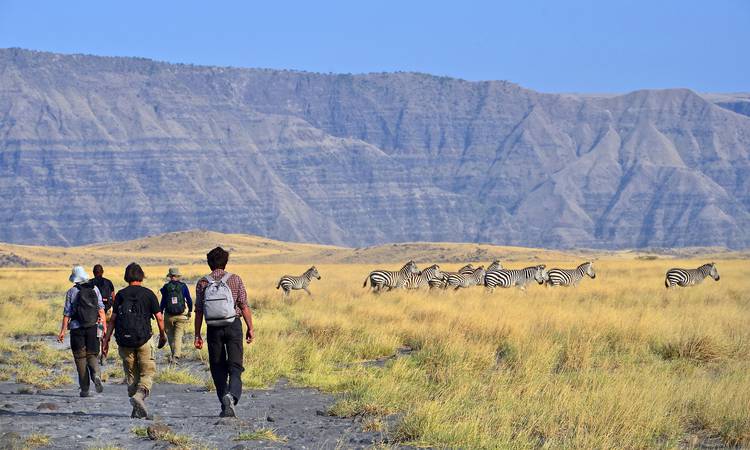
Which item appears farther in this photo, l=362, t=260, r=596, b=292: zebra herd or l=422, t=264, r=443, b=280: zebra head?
l=422, t=264, r=443, b=280: zebra head

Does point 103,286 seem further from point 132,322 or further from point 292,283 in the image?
point 292,283

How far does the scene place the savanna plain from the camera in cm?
1111

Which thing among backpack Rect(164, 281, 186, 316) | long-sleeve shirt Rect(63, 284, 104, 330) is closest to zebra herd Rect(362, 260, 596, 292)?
backpack Rect(164, 281, 186, 316)

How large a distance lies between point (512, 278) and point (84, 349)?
76.3ft

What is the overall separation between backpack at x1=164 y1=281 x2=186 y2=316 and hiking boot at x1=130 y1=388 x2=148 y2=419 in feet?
18.4

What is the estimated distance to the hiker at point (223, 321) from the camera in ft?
38.4

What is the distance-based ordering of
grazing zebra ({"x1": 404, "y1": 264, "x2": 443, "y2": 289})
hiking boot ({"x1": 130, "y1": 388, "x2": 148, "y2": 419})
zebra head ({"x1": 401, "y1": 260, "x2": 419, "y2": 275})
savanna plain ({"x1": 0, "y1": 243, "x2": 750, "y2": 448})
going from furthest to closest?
zebra head ({"x1": 401, "y1": 260, "x2": 419, "y2": 275}), grazing zebra ({"x1": 404, "y1": 264, "x2": 443, "y2": 289}), hiking boot ({"x1": 130, "y1": 388, "x2": 148, "y2": 419}), savanna plain ({"x1": 0, "y1": 243, "x2": 750, "y2": 448})

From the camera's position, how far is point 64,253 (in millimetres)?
120438

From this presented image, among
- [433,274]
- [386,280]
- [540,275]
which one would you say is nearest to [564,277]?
[540,275]

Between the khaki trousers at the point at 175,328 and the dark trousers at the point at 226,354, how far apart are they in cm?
616

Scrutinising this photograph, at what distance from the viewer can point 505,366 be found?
52.6 ft

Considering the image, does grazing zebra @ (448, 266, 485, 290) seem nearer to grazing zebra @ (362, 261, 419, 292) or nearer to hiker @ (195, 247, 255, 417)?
grazing zebra @ (362, 261, 419, 292)

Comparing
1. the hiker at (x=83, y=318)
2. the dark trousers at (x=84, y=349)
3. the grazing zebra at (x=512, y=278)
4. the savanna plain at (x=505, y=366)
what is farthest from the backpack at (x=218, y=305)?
the grazing zebra at (x=512, y=278)

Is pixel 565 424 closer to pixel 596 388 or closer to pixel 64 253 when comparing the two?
pixel 596 388
